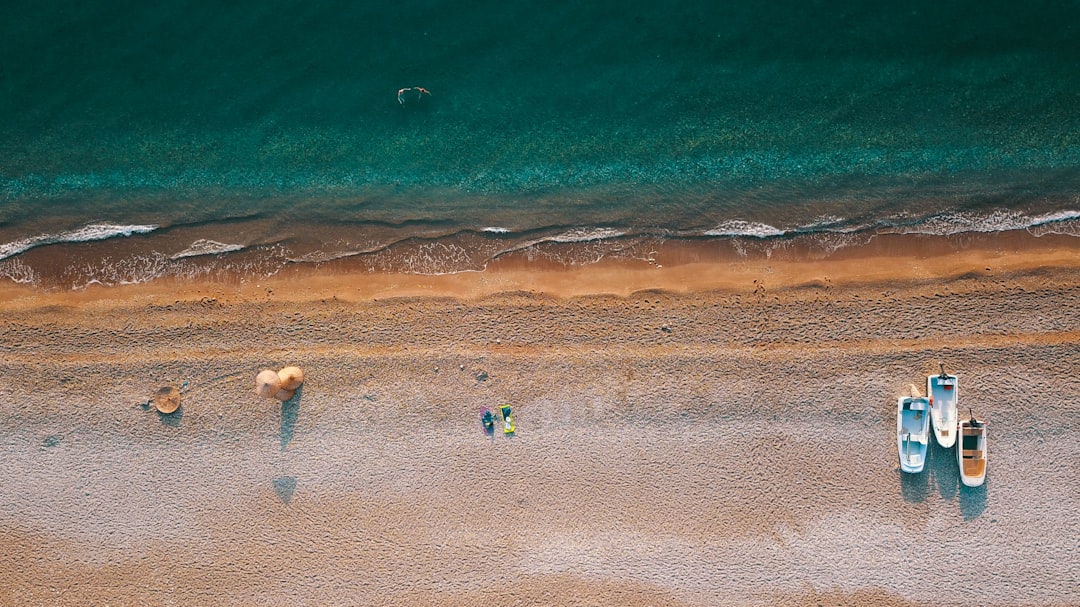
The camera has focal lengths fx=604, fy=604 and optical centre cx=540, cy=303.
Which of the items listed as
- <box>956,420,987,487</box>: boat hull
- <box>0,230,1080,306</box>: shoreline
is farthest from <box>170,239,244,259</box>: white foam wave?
<box>956,420,987,487</box>: boat hull

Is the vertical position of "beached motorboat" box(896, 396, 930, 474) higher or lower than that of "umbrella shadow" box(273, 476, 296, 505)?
higher

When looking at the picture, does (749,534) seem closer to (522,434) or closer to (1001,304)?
(522,434)

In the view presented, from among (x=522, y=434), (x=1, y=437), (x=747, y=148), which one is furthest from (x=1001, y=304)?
(x=1, y=437)

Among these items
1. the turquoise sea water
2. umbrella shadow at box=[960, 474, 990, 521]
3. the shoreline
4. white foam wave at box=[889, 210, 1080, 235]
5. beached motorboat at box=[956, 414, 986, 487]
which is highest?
the turquoise sea water

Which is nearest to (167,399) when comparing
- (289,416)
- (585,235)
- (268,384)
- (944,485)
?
(268,384)

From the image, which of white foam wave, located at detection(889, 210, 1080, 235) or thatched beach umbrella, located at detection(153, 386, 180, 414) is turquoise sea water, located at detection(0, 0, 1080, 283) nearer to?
white foam wave, located at detection(889, 210, 1080, 235)

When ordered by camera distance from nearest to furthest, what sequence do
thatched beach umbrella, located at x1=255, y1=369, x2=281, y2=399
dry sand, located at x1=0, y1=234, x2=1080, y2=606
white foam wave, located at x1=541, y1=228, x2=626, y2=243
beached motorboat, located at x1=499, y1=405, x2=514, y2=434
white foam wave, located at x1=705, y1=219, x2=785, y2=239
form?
thatched beach umbrella, located at x1=255, y1=369, x2=281, y2=399 → dry sand, located at x1=0, y1=234, x2=1080, y2=606 → beached motorboat, located at x1=499, y1=405, x2=514, y2=434 → white foam wave, located at x1=705, y1=219, x2=785, y2=239 → white foam wave, located at x1=541, y1=228, x2=626, y2=243

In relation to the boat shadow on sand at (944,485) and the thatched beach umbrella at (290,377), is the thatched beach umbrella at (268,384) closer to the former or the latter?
the thatched beach umbrella at (290,377)
